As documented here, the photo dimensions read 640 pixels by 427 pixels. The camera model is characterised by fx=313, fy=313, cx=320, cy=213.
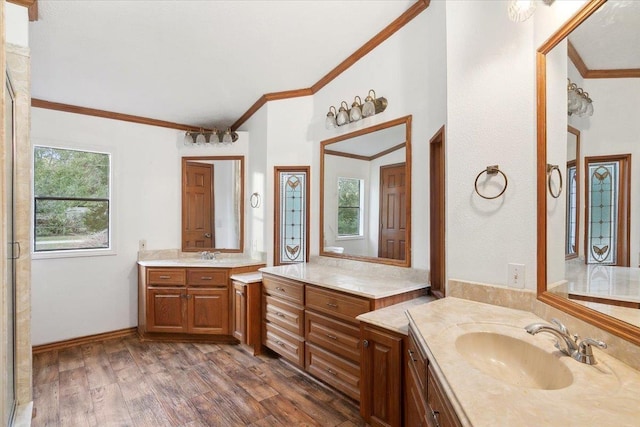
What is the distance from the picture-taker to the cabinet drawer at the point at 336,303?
2059 millimetres

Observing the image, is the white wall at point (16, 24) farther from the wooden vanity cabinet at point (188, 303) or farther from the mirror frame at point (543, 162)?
the mirror frame at point (543, 162)

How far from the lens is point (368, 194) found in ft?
8.92

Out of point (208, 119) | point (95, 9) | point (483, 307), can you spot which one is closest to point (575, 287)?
point (483, 307)

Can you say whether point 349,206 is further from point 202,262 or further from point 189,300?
point 189,300

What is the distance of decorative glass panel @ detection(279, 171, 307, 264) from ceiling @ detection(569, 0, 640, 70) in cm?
244

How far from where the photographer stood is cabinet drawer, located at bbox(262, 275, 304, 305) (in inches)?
99.8

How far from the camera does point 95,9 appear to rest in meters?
2.03

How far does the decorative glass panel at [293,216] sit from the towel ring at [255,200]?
0.32 metres

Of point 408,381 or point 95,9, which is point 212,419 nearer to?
point 408,381

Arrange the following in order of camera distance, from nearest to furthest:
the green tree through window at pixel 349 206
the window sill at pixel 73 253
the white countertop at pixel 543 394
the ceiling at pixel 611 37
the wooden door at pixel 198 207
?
the white countertop at pixel 543 394, the ceiling at pixel 611 37, the green tree through window at pixel 349 206, the window sill at pixel 73 253, the wooden door at pixel 198 207

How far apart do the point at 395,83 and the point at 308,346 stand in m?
2.18

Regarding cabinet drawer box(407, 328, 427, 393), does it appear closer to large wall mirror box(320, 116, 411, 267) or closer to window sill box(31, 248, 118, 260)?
large wall mirror box(320, 116, 411, 267)

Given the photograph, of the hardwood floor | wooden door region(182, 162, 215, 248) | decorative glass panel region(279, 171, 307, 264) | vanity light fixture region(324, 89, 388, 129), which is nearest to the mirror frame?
vanity light fixture region(324, 89, 388, 129)

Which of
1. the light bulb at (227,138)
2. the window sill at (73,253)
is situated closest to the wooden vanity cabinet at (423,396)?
the light bulb at (227,138)
